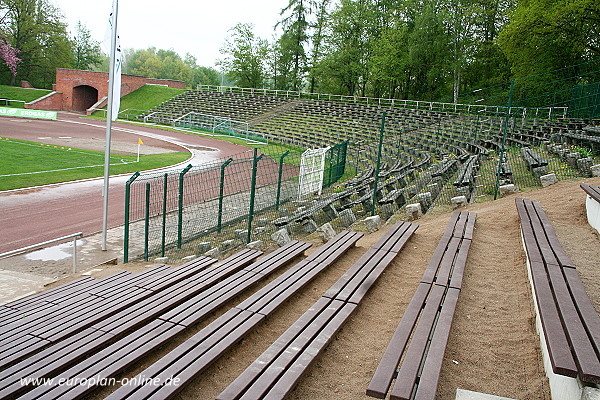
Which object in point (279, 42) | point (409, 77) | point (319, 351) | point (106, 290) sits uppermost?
point (279, 42)

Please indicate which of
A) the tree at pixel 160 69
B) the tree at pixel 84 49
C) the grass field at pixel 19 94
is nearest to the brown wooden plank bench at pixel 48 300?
the grass field at pixel 19 94

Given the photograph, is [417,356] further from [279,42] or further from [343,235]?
[279,42]

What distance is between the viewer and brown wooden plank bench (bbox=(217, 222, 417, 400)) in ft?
11.4

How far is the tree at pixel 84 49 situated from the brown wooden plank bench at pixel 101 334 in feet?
Result: 319

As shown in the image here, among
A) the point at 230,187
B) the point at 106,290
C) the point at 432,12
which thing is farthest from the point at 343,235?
the point at 432,12

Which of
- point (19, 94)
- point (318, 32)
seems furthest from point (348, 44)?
point (19, 94)

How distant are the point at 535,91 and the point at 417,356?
30.8m

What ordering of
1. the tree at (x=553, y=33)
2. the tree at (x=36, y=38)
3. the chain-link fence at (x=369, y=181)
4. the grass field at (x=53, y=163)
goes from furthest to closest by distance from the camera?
the tree at (x=36, y=38) → the tree at (x=553, y=33) → the grass field at (x=53, y=163) → the chain-link fence at (x=369, y=181)

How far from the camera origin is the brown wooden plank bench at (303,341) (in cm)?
346

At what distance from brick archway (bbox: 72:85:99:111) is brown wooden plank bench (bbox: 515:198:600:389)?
215ft

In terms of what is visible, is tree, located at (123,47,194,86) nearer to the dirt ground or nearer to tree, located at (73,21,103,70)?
tree, located at (73,21,103,70)

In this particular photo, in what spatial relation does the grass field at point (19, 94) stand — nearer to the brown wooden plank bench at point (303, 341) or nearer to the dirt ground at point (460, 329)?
the dirt ground at point (460, 329)

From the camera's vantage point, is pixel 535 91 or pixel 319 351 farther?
pixel 535 91

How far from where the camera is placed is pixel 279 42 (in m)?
60.9
